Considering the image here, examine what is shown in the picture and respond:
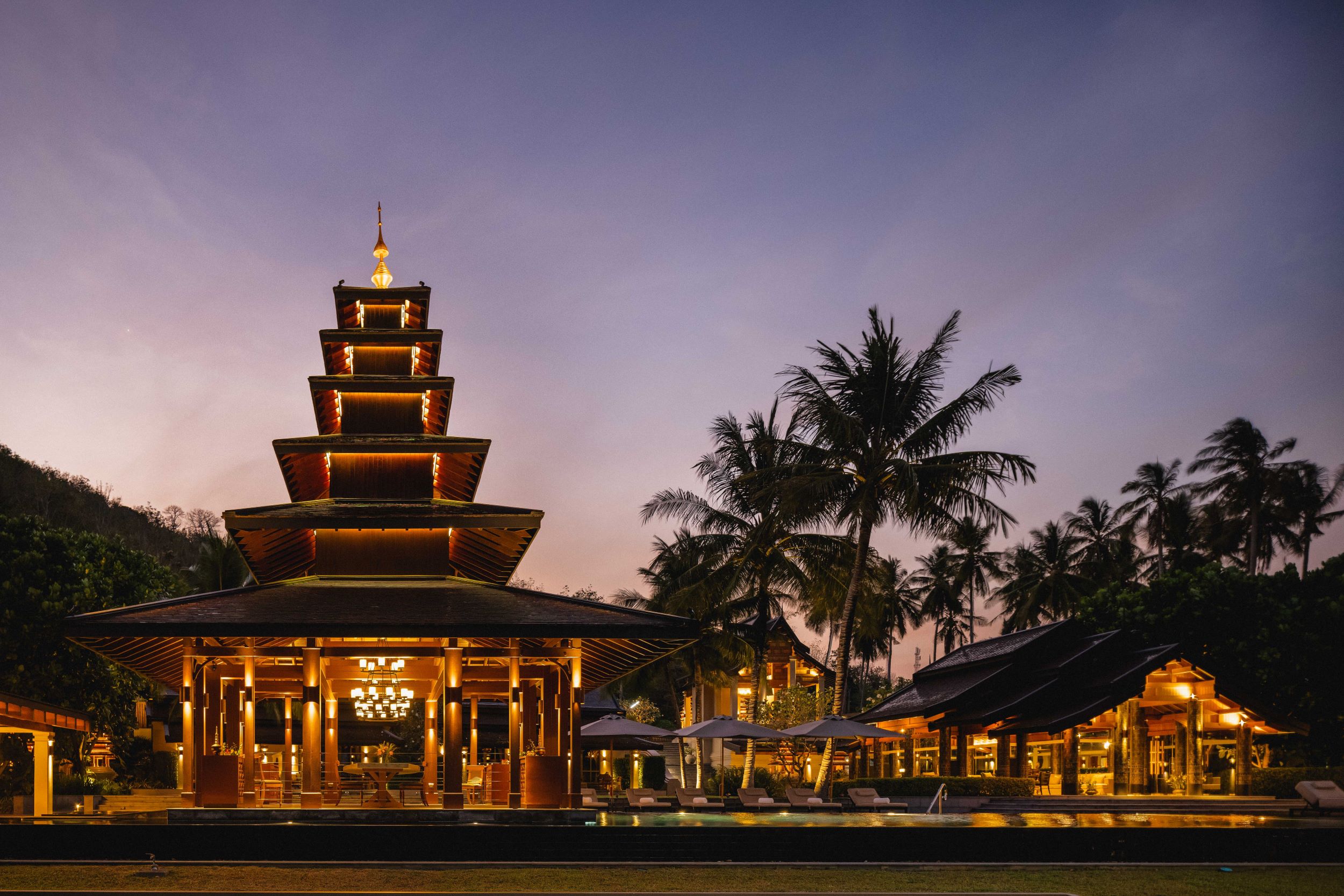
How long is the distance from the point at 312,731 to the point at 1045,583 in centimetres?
4993

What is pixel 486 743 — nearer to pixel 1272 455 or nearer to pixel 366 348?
pixel 366 348

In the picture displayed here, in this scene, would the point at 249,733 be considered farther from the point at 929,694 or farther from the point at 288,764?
the point at 929,694

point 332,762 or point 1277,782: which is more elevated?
point 332,762

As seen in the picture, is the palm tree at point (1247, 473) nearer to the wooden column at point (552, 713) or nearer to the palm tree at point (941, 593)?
the palm tree at point (941, 593)

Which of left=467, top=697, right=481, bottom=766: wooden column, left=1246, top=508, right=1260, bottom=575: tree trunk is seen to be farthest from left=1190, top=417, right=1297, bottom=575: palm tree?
left=467, top=697, right=481, bottom=766: wooden column

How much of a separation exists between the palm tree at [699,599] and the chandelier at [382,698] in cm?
945

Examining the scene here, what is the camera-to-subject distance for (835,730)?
1061 inches

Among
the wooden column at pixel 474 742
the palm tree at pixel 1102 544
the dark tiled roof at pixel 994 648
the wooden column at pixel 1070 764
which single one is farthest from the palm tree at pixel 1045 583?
the wooden column at pixel 474 742

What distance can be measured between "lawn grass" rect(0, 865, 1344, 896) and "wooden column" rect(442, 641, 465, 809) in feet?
7.30

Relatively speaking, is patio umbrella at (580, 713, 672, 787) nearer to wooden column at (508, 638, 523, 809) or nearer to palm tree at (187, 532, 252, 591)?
wooden column at (508, 638, 523, 809)

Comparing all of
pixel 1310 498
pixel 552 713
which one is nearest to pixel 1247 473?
pixel 1310 498

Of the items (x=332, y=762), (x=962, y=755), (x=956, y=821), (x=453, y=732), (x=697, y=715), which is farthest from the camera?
(x=697, y=715)

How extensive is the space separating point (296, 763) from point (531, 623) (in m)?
20.0

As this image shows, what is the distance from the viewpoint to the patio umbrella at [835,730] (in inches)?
1054
